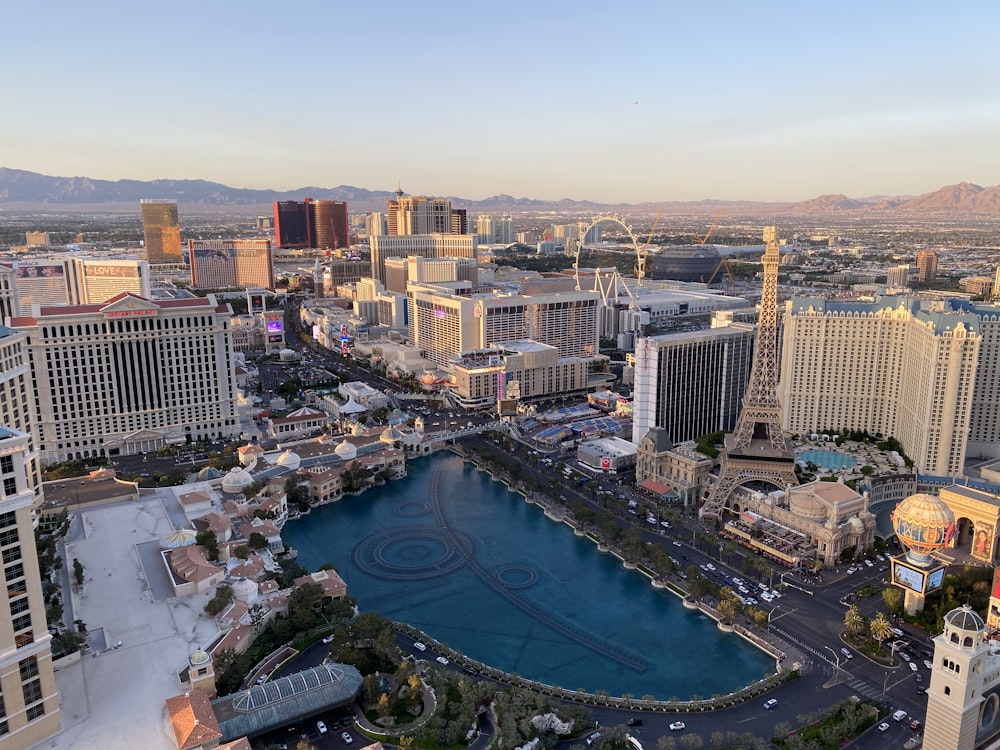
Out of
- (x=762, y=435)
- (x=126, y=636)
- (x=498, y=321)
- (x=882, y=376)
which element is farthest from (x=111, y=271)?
(x=882, y=376)

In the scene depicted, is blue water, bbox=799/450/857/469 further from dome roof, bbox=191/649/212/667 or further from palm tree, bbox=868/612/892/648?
dome roof, bbox=191/649/212/667

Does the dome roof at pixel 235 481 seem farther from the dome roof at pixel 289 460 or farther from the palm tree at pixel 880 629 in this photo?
the palm tree at pixel 880 629

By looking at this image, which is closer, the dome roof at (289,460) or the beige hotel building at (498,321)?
the dome roof at (289,460)

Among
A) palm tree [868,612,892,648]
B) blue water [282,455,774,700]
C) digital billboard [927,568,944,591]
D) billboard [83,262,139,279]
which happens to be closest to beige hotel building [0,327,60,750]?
blue water [282,455,774,700]

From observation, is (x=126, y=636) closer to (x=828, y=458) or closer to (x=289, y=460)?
(x=289, y=460)

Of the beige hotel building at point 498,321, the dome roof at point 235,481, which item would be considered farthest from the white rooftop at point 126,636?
the beige hotel building at point 498,321

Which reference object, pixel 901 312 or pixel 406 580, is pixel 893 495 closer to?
pixel 901 312
